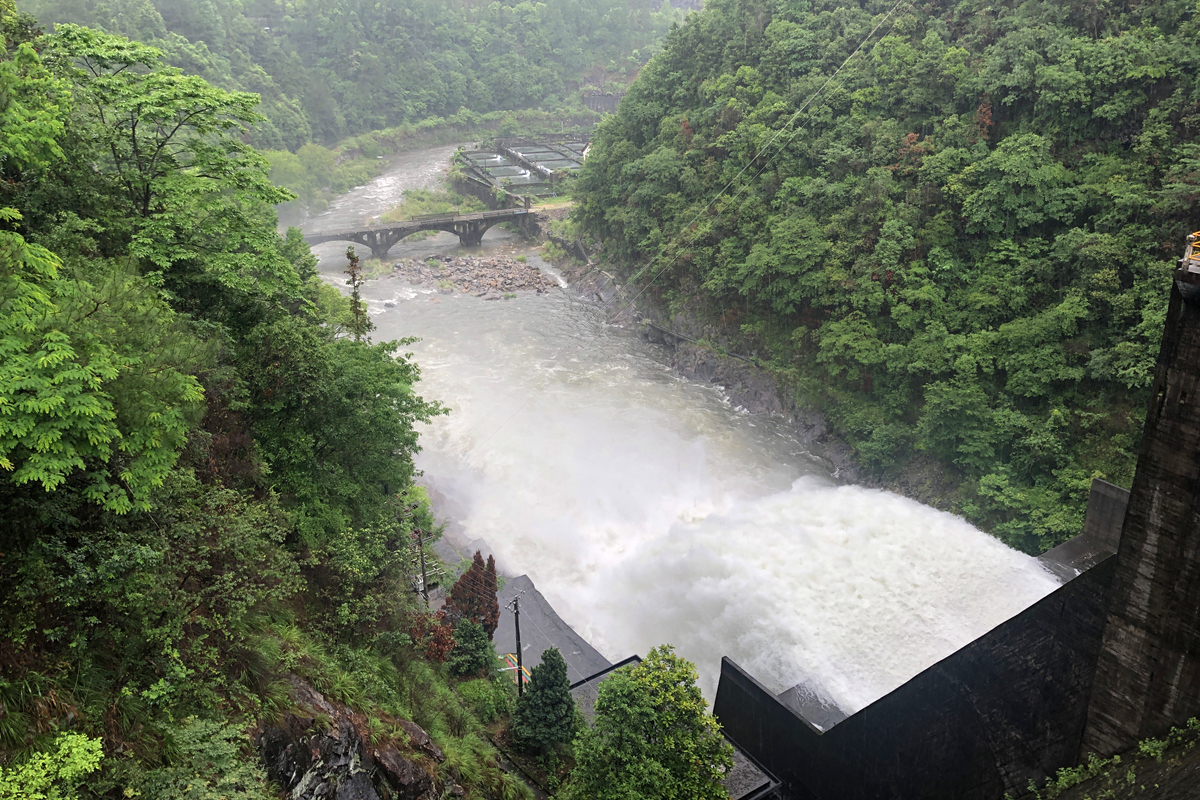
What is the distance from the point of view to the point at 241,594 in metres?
9.48

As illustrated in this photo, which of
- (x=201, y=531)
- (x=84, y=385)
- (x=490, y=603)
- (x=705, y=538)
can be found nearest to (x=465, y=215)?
(x=705, y=538)

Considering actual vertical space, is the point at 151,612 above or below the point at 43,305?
below

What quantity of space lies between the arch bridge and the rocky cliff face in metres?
45.2

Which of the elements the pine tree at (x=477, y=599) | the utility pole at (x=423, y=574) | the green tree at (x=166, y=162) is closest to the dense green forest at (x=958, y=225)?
the pine tree at (x=477, y=599)

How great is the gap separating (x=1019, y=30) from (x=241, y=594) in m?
33.3

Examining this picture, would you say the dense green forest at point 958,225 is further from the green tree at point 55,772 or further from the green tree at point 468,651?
the green tree at point 55,772

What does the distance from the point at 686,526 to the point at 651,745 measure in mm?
13638

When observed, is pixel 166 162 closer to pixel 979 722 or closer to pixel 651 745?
pixel 651 745

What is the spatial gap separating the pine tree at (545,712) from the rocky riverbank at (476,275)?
34.2 meters

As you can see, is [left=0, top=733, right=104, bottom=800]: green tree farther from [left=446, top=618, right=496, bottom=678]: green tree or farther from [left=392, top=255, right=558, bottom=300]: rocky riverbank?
[left=392, top=255, right=558, bottom=300]: rocky riverbank

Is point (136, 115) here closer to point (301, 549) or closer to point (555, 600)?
point (301, 549)

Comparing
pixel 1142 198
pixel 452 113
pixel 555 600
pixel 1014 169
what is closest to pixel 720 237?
pixel 1014 169

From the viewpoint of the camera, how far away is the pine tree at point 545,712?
14.8 meters

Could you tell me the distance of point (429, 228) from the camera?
178 feet
